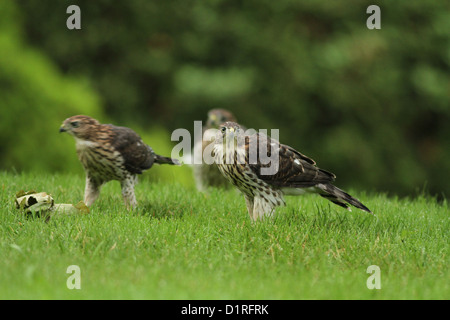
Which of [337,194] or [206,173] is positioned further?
[206,173]

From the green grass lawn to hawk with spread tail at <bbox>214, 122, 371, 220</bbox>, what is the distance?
0.23 m

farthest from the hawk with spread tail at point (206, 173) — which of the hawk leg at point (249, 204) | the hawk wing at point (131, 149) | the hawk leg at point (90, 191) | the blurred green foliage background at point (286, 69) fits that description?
the blurred green foliage background at point (286, 69)

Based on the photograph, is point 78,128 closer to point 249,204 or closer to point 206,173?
point 249,204

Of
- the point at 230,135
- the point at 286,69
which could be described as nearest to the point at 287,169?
the point at 230,135

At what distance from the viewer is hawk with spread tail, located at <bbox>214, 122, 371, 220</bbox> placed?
17.8 feet

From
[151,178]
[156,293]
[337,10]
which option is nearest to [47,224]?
[156,293]

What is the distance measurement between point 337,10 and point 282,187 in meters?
11.5

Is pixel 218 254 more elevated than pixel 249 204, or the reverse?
pixel 249 204

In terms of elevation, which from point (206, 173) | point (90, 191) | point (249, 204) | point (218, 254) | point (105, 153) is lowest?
point (218, 254)

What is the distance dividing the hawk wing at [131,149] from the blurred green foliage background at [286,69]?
8.32 m

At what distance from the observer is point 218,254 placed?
4742 mm

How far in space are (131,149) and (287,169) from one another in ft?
5.42

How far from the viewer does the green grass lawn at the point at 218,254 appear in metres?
4.10

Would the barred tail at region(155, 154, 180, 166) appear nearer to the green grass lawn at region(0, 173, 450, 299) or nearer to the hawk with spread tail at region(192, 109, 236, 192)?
the green grass lawn at region(0, 173, 450, 299)
